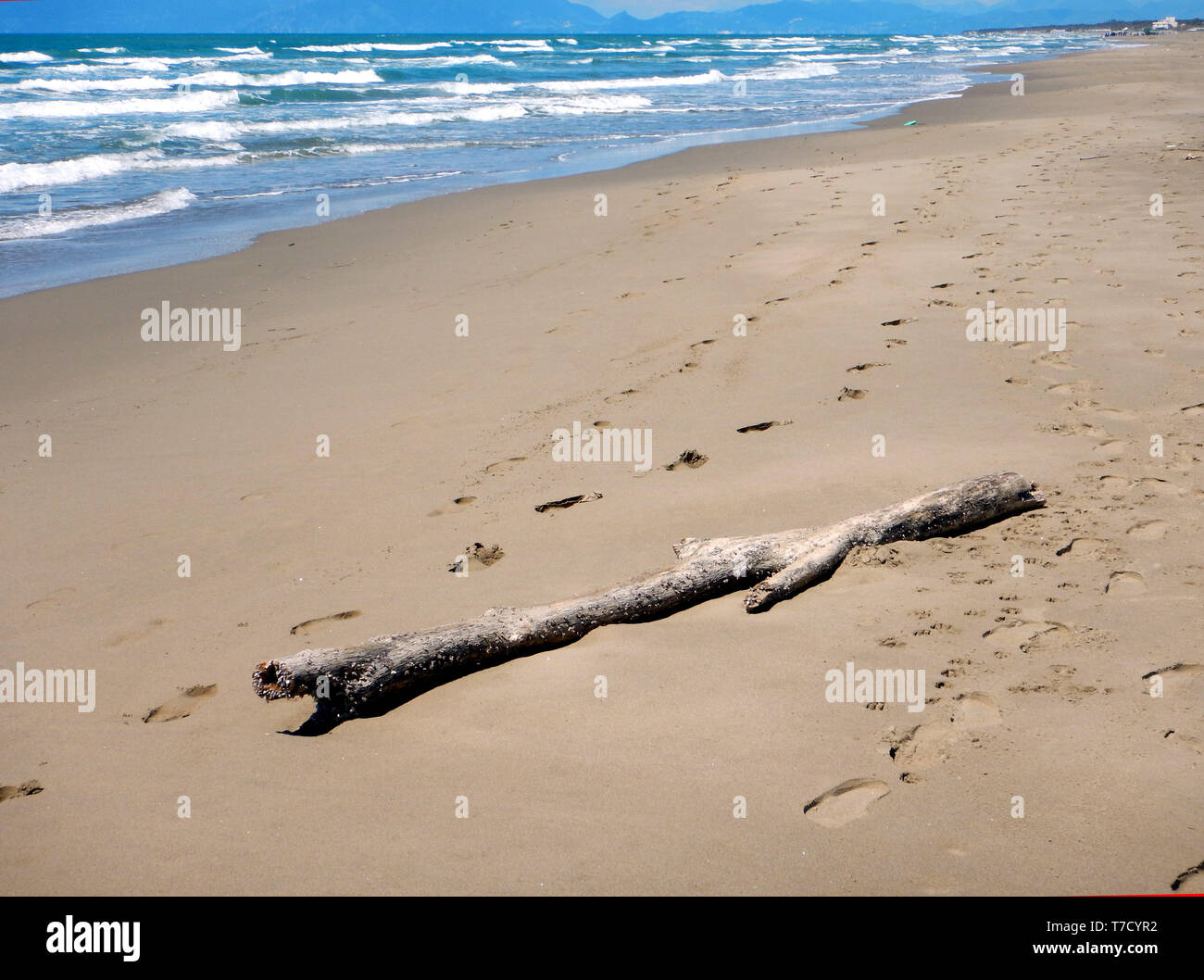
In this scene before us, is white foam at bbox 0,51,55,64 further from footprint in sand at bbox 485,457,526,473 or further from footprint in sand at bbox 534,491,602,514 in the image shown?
footprint in sand at bbox 534,491,602,514

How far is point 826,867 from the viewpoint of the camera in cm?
198

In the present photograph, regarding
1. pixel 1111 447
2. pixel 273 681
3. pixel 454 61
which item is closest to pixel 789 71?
pixel 454 61

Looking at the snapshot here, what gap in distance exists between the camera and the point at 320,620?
10.3 feet

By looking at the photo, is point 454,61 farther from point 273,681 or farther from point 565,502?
point 273,681

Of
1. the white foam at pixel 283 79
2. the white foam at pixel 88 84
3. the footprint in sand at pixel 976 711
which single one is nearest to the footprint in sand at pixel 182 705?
the footprint in sand at pixel 976 711

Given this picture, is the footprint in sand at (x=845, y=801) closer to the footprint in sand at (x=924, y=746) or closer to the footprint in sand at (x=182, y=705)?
the footprint in sand at (x=924, y=746)

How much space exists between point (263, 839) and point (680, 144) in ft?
54.0

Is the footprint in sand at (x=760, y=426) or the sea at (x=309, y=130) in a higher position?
the sea at (x=309, y=130)

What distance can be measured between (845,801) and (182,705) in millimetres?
2060

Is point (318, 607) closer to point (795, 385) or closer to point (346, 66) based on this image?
point (795, 385)

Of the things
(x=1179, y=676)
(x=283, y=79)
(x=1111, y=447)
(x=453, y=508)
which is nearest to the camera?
(x=1179, y=676)

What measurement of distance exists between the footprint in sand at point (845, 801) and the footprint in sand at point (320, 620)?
1.75 m

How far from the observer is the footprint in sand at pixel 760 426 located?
14.3 feet

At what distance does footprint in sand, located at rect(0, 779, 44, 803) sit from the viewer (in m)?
2.46
